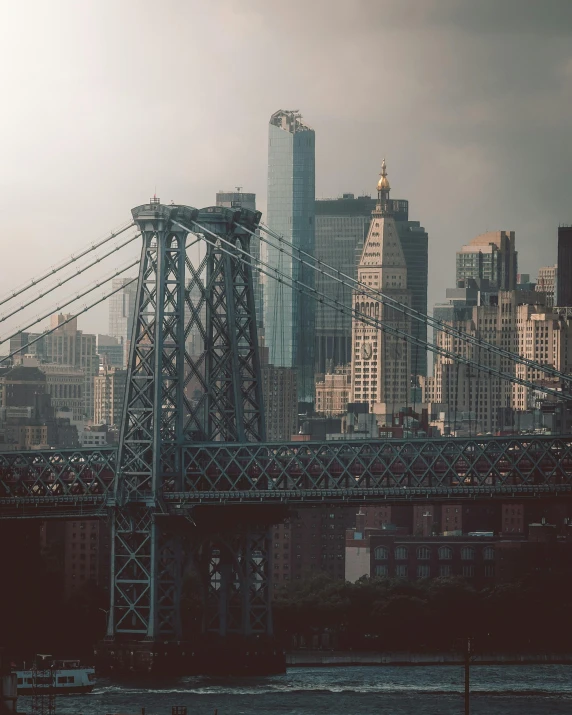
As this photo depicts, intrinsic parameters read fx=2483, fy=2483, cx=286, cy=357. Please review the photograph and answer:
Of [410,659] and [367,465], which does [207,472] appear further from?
[410,659]

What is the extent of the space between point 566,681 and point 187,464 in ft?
81.6

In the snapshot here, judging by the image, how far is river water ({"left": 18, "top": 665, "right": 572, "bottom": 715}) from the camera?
11169cm

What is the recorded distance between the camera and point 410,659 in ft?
527

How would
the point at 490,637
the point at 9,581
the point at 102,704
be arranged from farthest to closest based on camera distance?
the point at 490,637 < the point at 9,581 < the point at 102,704

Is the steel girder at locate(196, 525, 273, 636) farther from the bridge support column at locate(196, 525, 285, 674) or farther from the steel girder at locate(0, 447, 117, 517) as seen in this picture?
the steel girder at locate(0, 447, 117, 517)

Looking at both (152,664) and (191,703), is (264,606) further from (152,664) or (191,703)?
(191,703)

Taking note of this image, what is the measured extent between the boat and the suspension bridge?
5572 mm

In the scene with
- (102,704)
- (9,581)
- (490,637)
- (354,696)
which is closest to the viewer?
(102,704)

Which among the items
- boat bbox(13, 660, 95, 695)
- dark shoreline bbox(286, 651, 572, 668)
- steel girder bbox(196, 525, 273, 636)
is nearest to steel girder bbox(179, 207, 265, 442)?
steel girder bbox(196, 525, 273, 636)

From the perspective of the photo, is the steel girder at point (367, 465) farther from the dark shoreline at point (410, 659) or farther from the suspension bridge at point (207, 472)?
the dark shoreline at point (410, 659)

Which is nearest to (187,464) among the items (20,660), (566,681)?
(20,660)

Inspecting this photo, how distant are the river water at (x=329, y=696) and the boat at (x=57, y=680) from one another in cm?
68

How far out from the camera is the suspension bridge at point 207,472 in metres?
125

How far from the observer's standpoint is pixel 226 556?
132 metres
